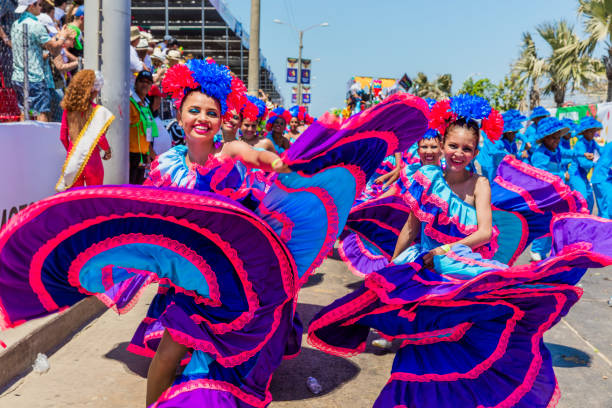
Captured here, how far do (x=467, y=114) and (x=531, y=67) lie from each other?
3689cm

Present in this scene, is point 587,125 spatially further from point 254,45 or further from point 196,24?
point 196,24

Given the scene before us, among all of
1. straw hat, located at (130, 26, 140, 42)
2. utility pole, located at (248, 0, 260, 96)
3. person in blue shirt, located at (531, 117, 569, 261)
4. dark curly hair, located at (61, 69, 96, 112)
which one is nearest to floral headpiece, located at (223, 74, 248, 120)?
dark curly hair, located at (61, 69, 96, 112)

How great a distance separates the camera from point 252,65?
14.0 metres

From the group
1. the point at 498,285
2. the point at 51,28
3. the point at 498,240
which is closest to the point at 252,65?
the point at 51,28

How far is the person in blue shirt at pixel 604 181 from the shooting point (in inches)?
317

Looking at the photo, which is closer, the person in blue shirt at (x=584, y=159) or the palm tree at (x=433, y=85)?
the person in blue shirt at (x=584, y=159)

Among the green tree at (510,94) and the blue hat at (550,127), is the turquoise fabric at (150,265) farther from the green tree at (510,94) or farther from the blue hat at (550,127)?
the green tree at (510,94)

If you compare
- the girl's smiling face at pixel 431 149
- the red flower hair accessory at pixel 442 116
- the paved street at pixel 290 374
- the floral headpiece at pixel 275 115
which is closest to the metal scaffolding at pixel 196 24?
the floral headpiece at pixel 275 115

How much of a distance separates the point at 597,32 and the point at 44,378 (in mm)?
25505

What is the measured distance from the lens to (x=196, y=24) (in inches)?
994

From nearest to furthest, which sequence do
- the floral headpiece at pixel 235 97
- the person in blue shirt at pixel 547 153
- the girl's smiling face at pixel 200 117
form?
the girl's smiling face at pixel 200 117 → the floral headpiece at pixel 235 97 → the person in blue shirt at pixel 547 153

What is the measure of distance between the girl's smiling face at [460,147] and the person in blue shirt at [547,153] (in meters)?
4.52

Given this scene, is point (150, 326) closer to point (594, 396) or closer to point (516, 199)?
point (516, 199)

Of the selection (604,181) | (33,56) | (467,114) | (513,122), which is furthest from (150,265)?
(513,122)
